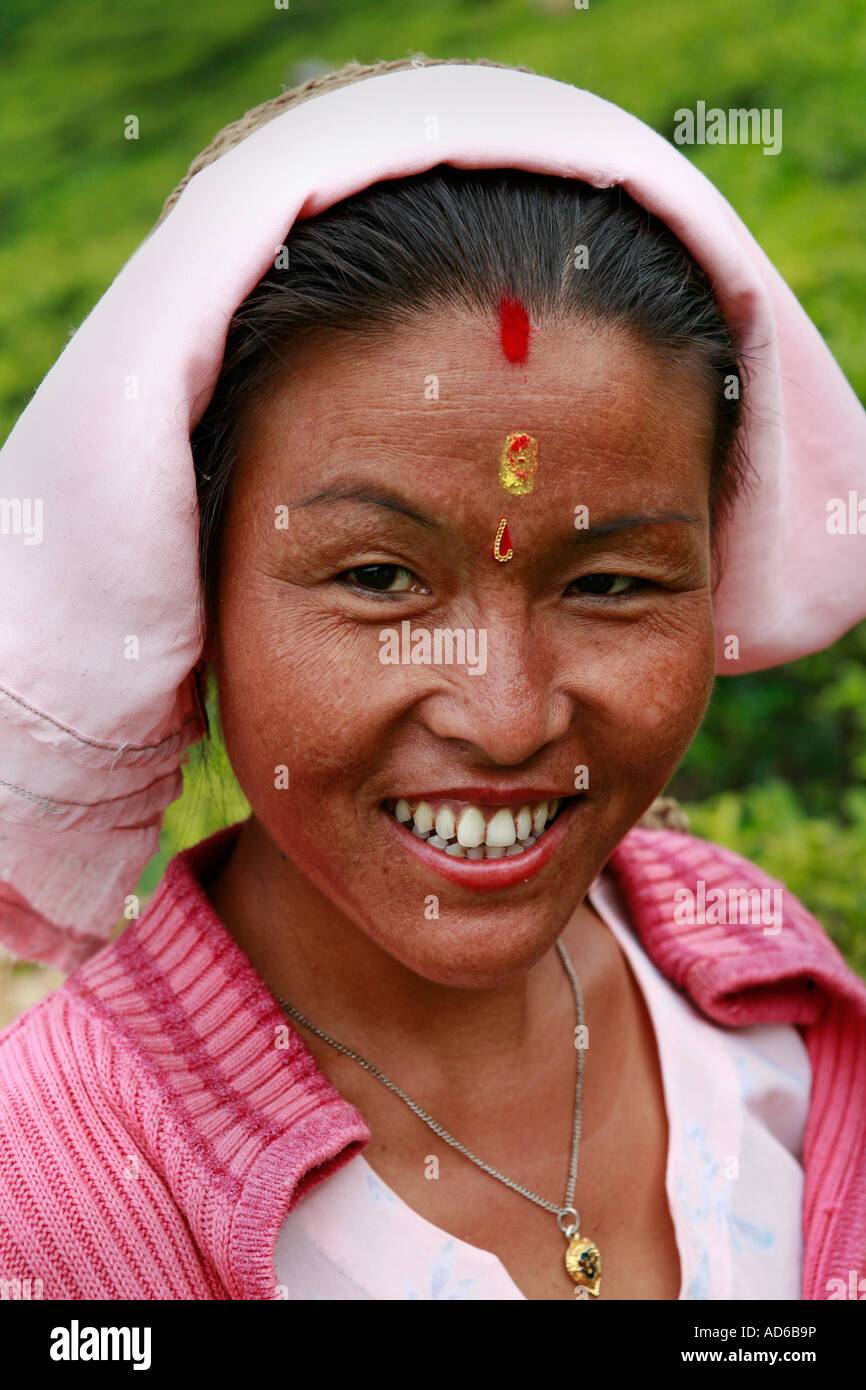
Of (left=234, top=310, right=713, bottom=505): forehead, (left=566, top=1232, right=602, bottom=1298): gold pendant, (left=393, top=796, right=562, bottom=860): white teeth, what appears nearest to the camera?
(left=234, top=310, right=713, bottom=505): forehead

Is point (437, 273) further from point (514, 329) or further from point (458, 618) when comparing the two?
point (458, 618)

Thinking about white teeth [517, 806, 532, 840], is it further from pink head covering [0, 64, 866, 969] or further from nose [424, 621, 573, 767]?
pink head covering [0, 64, 866, 969]

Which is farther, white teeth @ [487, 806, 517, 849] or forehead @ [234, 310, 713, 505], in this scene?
white teeth @ [487, 806, 517, 849]

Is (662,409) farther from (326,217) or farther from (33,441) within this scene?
(33,441)

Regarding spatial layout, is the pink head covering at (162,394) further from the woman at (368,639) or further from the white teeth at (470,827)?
the white teeth at (470,827)

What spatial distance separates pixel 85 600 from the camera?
176cm

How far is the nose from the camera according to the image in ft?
5.56

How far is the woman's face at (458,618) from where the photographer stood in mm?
1693

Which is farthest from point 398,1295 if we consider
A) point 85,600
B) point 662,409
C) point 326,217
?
point 326,217

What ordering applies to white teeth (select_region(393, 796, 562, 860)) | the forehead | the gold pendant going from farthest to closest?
the gold pendant → white teeth (select_region(393, 796, 562, 860)) → the forehead

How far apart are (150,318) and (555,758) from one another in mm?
721

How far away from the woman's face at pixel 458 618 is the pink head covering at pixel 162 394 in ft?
0.40

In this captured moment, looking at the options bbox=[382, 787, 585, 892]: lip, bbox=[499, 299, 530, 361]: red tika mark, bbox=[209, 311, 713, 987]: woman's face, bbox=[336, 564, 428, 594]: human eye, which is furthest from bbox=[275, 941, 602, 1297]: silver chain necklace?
bbox=[499, 299, 530, 361]: red tika mark

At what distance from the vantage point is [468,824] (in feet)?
5.83
